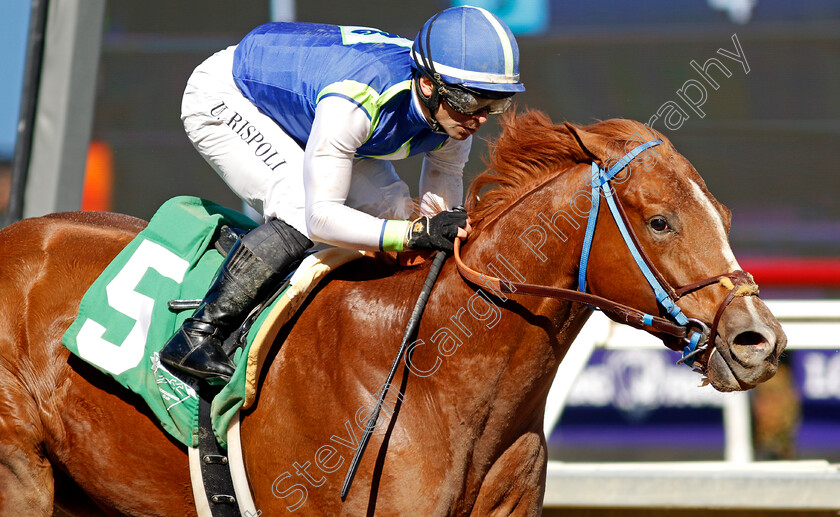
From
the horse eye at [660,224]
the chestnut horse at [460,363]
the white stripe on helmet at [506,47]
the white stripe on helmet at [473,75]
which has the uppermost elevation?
the white stripe on helmet at [506,47]

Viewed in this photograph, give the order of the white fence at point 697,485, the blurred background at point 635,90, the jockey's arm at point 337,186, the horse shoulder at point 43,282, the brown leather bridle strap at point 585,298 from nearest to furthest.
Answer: the brown leather bridle strap at point 585,298 < the jockey's arm at point 337,186 < the horse shoulder at point 43,282 < the white fence at point 697,485 < the blurred background at point 635,90

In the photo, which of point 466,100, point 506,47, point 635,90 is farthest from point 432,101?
point 635,90

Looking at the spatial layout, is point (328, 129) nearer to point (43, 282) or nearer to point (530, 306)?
point (530, 306)

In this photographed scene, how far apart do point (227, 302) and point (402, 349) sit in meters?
0.54

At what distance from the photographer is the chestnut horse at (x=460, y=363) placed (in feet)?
6.98

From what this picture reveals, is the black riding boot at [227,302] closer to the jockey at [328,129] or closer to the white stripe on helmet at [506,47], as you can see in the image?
the jockey at [328,129]

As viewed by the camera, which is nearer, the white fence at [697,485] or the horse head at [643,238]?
the horse head at [643,238]

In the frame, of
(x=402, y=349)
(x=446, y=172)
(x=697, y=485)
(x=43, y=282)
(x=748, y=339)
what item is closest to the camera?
(x=748, y=339)

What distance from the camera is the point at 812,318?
426 cm

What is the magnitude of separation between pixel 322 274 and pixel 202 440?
1.93 ft

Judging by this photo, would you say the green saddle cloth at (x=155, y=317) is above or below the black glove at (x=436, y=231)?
below

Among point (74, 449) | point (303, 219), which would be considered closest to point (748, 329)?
point (303, 219)

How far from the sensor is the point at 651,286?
2.12 m

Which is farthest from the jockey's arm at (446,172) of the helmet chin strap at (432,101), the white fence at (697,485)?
the white fence at (697,485)
